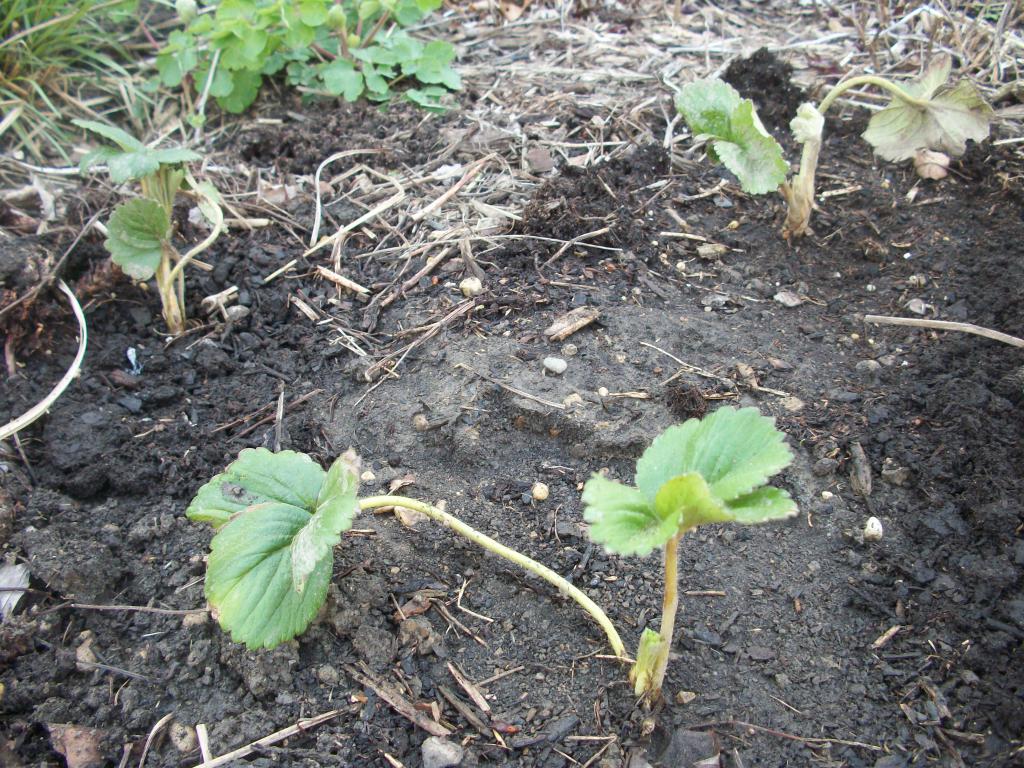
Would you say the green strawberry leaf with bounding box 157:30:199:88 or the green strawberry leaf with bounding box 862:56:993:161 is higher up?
the green strawberry leaf with bounding box 862:56:993:161

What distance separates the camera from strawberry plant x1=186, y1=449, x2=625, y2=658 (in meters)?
1.45

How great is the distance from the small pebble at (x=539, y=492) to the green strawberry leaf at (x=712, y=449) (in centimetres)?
49

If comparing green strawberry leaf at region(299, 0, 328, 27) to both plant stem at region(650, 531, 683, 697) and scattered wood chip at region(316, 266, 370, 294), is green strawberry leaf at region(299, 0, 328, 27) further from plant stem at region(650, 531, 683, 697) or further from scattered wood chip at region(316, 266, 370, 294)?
plant stem at region(650, 531, 683, 697)

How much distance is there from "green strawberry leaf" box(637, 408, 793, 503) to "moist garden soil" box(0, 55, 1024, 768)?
0.41 m

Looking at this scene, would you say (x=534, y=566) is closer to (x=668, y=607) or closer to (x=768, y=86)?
(x=668, y=607)

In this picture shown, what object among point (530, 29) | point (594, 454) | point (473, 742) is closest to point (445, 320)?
point (594, 454)

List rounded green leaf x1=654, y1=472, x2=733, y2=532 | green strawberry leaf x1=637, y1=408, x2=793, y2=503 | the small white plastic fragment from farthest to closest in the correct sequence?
the small white plastic fragment < green strawberry leaf x1=637, y1=408, x2=793, y2=503 < rounded green leaf x1=654, y1=472, x2=733, y2=532

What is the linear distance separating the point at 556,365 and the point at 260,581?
0.91 m

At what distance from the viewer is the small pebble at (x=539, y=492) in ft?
6.12

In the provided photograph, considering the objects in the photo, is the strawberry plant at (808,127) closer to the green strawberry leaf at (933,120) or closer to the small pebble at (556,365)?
the green strawberry leaf at (933,120)

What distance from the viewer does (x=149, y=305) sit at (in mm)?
2459

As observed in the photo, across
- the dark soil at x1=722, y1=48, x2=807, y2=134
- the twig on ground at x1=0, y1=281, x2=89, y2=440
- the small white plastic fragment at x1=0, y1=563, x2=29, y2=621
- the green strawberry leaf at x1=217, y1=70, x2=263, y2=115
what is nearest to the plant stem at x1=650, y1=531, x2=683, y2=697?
the small white plastic fragment at x1=0, y1=563, x2=29, y2=621

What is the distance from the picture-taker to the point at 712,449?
1.41 meters

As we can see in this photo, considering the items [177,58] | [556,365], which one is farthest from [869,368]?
[177,58]
